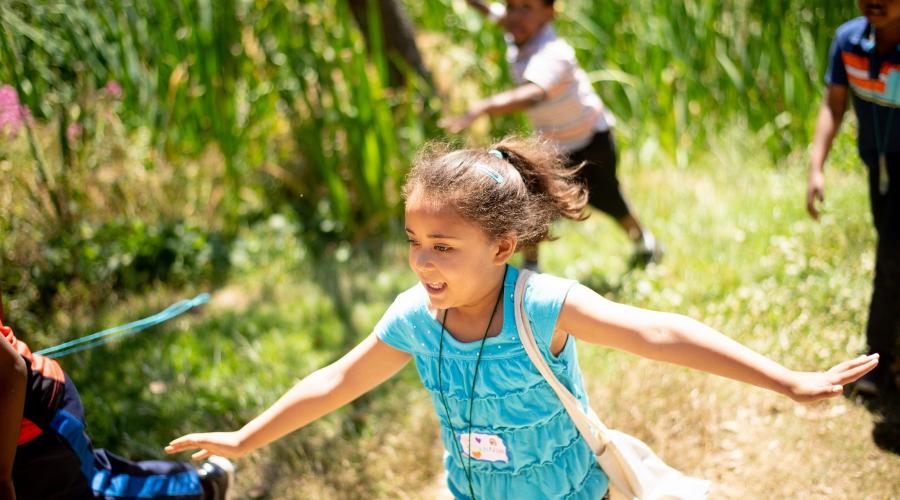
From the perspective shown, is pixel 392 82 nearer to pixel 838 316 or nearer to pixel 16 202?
pixel 16 202

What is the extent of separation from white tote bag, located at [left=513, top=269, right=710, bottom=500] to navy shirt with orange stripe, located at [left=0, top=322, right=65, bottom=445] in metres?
1.21

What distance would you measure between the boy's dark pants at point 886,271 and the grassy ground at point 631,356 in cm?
22

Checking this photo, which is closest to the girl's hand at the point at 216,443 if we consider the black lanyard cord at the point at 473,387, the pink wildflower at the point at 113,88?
the black lanyard cord at the point at 473,387

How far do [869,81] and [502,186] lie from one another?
150 centimetres

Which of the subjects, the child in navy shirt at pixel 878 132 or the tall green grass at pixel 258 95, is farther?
the tall green grass at pixel 258 95

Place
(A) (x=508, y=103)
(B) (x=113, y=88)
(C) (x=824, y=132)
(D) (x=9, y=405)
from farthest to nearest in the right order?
1. (B) (x=113, y=88)
2. (A) (x=508, y=103)
3. (C) (x=824, y=132)
4. (D) (x=9, y=405)

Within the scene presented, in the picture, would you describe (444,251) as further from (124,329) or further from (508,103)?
(508,103)

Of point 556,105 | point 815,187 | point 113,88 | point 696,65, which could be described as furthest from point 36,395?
point 696,65

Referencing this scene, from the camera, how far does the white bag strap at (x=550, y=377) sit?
1.91m

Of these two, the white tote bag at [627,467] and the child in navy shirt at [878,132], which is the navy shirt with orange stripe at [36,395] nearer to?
the white tote bag at [627,467]

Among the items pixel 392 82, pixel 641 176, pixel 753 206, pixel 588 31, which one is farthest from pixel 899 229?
pixel 392 82

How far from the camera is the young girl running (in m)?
1.88

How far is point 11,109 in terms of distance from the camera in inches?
151

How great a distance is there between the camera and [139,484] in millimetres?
2521
